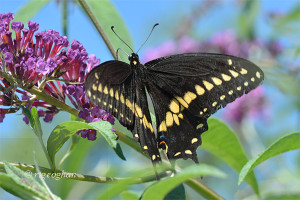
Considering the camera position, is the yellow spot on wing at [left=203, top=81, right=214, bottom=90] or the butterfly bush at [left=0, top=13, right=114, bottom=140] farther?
the yellow spot on wing at [left=203, top=81, right=214, bottom=90]

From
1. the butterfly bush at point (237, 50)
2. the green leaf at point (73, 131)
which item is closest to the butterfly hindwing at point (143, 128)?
the green leaf at point (73, 131)

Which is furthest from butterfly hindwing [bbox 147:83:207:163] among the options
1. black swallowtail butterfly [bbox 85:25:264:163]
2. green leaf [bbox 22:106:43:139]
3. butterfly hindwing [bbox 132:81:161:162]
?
green leaf [bbox 22:106:43:139]

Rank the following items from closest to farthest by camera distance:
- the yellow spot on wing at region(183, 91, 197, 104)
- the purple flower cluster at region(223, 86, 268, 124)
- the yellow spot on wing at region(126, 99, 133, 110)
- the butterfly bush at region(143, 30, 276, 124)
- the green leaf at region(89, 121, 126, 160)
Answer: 1. the green leaf at region(89, 121, 126, 160)
2. the yellow spot on wing at region(126, 99, 133, 110)
3. the yellow spot on wing at region(183, 91, 197, 104)
4. the butterfly bush at region(143, 30, 276, 124)
5. the purple flower cluster at region(223, 86, 268, 124)

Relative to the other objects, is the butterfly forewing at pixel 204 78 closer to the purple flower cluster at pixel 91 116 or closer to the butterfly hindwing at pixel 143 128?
the butterfly hindwing at pixel 143 128

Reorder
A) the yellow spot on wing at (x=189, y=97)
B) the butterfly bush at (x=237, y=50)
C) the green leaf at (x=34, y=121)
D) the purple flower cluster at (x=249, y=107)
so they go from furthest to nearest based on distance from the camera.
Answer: the purple flower cluster at (x=249, y=107) < the butterfly bush at (x=237, y=50) < the yellow spot on wing at (x=189, y=97) < the green leaf at (x=34, y=121)

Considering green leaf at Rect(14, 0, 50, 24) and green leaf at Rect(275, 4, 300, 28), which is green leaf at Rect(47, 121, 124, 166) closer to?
green leaf at Rect(14, 0, 50, 24)

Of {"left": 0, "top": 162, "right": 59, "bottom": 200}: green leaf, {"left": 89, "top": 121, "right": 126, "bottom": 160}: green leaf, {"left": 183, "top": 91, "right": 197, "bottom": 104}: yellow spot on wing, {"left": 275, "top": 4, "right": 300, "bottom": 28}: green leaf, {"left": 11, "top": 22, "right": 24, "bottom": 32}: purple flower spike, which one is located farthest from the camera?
{"left": 275, "top": 4, "right": 300, "bottom": 28}: green leaf

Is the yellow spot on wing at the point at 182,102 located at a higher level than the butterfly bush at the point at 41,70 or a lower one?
lower
